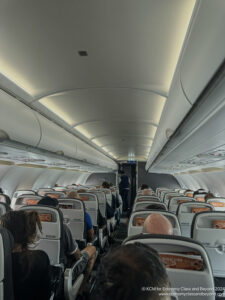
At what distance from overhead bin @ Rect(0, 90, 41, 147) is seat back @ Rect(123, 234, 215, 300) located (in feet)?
6.78

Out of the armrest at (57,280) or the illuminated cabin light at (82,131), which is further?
the illuminated cabin light at (82,131)

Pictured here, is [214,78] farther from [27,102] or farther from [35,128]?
[27,102]

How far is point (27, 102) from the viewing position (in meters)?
3.94

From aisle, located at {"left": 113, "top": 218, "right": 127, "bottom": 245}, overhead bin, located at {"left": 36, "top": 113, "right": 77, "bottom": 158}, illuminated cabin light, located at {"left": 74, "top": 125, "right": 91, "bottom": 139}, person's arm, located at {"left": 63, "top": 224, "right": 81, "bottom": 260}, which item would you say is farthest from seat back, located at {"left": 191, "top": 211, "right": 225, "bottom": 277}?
aisle, located at {"left": 113, "top": 218, "right": 127, "bottom": 245}

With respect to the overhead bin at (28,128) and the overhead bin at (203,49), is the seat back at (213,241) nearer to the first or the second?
the overhead bin at (203,49)

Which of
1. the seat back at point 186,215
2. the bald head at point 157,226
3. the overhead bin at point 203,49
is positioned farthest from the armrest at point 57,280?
the overhead bin at point 203,49

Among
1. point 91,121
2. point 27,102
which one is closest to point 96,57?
point 27,102

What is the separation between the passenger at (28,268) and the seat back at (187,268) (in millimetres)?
1019

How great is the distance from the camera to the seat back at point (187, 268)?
5.46ft

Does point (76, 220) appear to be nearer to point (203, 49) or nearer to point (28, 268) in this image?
point (28, 268)

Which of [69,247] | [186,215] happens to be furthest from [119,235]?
[69,247]

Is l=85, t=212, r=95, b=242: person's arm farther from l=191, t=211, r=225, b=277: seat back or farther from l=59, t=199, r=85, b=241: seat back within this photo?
l=191, t=211, r=225, b=277: seat back

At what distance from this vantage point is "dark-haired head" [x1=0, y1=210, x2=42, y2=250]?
224 cm

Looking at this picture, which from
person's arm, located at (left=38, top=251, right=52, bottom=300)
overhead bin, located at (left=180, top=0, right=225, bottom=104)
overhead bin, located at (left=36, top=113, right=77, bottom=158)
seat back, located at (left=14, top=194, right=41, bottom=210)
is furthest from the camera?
seat back, located at (left=14, top=194, right=41, bottom=210)
